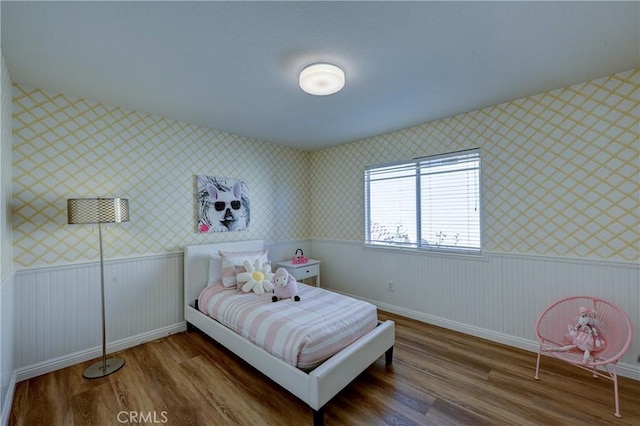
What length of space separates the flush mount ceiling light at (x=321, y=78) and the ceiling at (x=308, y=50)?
54mm

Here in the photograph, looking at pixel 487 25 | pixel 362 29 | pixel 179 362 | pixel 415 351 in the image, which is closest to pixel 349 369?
pixel 415 351

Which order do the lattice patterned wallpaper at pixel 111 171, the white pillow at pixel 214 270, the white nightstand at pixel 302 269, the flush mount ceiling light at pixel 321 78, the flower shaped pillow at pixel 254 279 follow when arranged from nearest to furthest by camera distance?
1. the flush mount ceiling light at pixel 321 78
2. the lattice patterned wallpaper at pixel 111 171
3. the flower shaped pillow at pixel 254 279
4. the white pillow at pixel 214 270
5. the white nightstand at pixel 302 269

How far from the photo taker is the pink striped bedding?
1948mm

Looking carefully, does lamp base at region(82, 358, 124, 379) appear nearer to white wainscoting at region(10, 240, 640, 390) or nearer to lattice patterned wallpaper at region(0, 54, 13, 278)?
white wainscoting at region(10, 240, 640, 390)

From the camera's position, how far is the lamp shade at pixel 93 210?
2234 mm

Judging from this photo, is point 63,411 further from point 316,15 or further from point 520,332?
point 520,332

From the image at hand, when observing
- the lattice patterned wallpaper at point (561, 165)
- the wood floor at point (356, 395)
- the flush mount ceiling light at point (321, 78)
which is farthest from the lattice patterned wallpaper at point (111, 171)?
the lattice patterned wallpaper at point (561, 165)

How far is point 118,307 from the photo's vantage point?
278 centimetres

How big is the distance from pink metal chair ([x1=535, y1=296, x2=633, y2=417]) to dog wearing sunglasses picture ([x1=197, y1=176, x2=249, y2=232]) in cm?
354

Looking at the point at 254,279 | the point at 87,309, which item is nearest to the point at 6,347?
the point at 87,309

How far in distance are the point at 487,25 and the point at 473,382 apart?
2642 millimetres

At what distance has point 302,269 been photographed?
4.00 meters

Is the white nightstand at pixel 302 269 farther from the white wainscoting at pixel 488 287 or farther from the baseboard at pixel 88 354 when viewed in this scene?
the baseboard at pixel 88 354

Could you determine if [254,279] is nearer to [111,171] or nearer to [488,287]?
[111,171]
